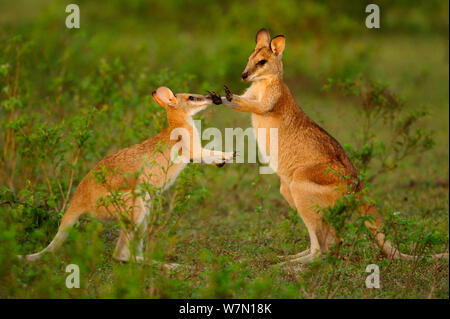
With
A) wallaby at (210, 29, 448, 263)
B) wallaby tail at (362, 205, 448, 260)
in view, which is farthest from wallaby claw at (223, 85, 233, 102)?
wallaby tail at (362, 205, 448, 260)

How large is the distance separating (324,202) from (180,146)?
132cm

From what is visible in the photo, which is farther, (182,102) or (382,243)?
(182,102)

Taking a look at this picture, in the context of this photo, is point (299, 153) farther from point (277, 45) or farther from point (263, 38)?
point (263, 38)

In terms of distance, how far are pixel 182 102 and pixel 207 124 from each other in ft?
3.20

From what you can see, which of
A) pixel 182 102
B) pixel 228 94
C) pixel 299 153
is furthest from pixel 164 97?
pixel 299 153

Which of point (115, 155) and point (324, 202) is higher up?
point (115, 155)

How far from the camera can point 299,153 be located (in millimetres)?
5781

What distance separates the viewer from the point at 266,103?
19.7 ft

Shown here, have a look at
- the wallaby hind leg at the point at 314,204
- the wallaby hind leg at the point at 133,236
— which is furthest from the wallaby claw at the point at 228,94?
the wallaby hind leg at the point at 133,236

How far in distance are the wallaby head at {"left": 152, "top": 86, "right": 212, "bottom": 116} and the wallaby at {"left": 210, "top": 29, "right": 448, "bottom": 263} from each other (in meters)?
0.22

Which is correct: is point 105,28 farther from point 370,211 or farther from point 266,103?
point 370,211

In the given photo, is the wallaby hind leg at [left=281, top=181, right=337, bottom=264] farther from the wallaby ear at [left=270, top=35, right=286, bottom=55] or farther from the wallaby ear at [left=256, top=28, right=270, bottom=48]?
the wallaby ear at [left=256, top=28, right=270, bottom=48]
